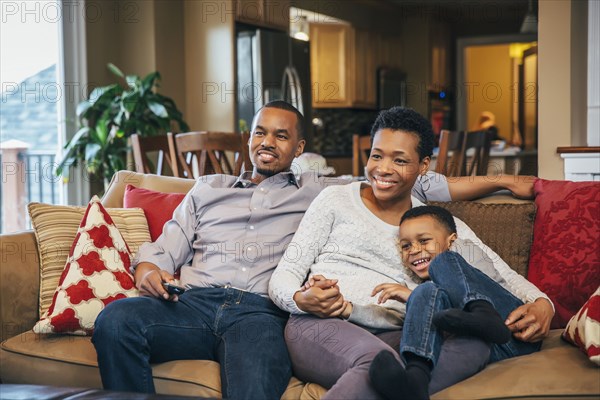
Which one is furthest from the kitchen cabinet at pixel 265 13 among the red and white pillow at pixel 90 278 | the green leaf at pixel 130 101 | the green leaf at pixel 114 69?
the red and white pillow at pixel 90 278

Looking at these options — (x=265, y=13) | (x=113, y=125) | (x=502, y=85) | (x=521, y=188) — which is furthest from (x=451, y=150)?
(x=502, y=85)

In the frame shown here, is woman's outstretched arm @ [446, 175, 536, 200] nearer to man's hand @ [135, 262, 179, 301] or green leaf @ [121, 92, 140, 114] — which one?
man's hand @ [135, 262, 179, 301]

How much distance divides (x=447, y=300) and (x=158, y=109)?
3.45m

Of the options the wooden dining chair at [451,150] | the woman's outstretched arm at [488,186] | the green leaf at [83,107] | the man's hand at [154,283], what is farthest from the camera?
the green leaf at [83,107]

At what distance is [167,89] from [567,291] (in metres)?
4.20

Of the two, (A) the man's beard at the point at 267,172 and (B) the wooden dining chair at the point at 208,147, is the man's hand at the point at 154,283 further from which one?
(B) the wooden dining chair at the point at 208,147

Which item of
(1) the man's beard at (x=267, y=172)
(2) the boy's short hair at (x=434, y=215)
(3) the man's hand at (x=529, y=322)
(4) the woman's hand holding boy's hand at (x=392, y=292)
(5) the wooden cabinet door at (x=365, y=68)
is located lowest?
(3) the man's hand at (x=529, y=322)

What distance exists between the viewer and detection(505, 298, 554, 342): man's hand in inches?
73.1

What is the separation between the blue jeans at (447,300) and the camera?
172cm

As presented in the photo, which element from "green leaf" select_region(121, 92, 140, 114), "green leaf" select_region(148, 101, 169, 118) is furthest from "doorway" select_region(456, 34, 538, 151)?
"green leaf" select_region(121, 92, 140, 114)

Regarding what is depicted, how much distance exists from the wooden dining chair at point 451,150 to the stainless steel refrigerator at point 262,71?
1.92m

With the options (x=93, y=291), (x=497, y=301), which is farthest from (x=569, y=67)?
(x=93, y=291)

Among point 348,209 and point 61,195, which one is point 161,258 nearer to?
point 348,209

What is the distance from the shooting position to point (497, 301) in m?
1.87
